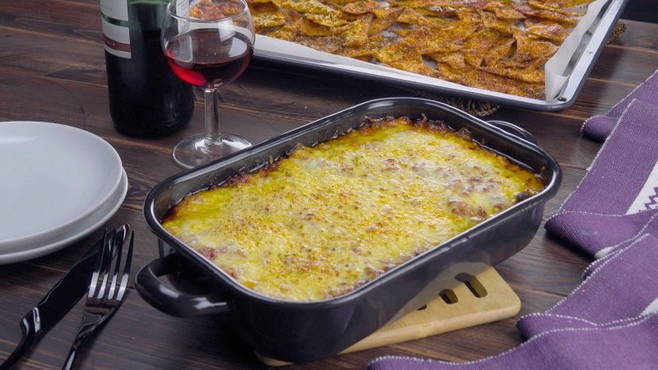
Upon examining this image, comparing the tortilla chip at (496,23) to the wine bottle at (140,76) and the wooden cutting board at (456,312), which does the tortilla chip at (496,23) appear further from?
the wooden cutting board at (456,312)

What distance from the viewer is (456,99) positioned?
1698mm

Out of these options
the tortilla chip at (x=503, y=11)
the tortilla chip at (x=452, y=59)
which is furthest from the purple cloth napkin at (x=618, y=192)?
the tortilla chip at (x=503, y=11)

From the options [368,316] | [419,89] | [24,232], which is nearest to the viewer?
[368,316]

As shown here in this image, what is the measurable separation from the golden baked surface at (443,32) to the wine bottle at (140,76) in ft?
1.67

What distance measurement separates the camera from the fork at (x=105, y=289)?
3.43ft

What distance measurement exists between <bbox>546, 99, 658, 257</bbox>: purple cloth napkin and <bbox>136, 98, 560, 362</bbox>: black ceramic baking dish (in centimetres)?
15

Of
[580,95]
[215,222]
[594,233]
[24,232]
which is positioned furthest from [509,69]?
[24,232]

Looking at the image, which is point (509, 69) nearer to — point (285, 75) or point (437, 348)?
point (285, 75)

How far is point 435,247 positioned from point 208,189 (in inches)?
13.5

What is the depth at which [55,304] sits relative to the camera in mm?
1063

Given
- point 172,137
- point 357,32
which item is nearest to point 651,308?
point 172,137

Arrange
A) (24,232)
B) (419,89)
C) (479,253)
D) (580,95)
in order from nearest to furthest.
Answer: (479,253) < (24,232) < (419,89) < (580,95)

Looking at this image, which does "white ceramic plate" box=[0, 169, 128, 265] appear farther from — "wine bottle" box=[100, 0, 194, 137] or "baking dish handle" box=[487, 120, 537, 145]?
"baking dish handle" box=[487, 120, 537, 145]

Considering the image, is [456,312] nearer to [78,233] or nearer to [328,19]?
[78,233]
